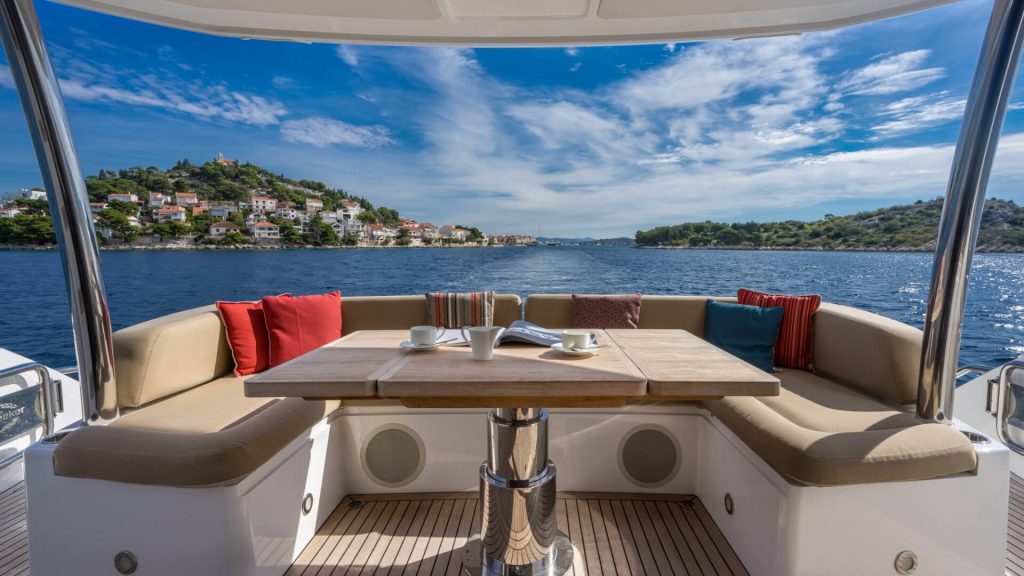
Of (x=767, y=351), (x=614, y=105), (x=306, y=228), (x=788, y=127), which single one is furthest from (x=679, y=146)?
(x=767, y=351)

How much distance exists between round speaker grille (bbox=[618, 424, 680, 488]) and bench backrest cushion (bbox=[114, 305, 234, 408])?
184cm

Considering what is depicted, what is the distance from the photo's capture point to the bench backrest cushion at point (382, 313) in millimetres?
2609

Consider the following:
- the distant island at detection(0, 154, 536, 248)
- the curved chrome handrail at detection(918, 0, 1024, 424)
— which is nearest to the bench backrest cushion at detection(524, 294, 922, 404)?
the curved chrome handrail at detection(918, 0, 1024, 424)

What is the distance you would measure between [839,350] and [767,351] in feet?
0.93

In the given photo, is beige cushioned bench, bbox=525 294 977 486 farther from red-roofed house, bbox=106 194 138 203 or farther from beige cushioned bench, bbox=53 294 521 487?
red-roofed house, bbox=106 194 138 203

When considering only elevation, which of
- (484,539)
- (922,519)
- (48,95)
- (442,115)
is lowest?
(484,539)

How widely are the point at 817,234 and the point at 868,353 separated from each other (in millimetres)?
36456

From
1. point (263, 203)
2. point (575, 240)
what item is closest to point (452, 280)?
point (575, 240)

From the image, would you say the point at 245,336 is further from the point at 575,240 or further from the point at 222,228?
the point at 222,228

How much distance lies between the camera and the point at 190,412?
1.68 metres

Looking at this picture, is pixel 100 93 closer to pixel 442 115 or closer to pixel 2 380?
pixel 442 115

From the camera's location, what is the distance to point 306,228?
35.3 metres

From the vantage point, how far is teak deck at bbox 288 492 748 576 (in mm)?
1571

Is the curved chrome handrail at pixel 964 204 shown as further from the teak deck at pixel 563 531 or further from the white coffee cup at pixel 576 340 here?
the white coffee cup at pixel 576 340
